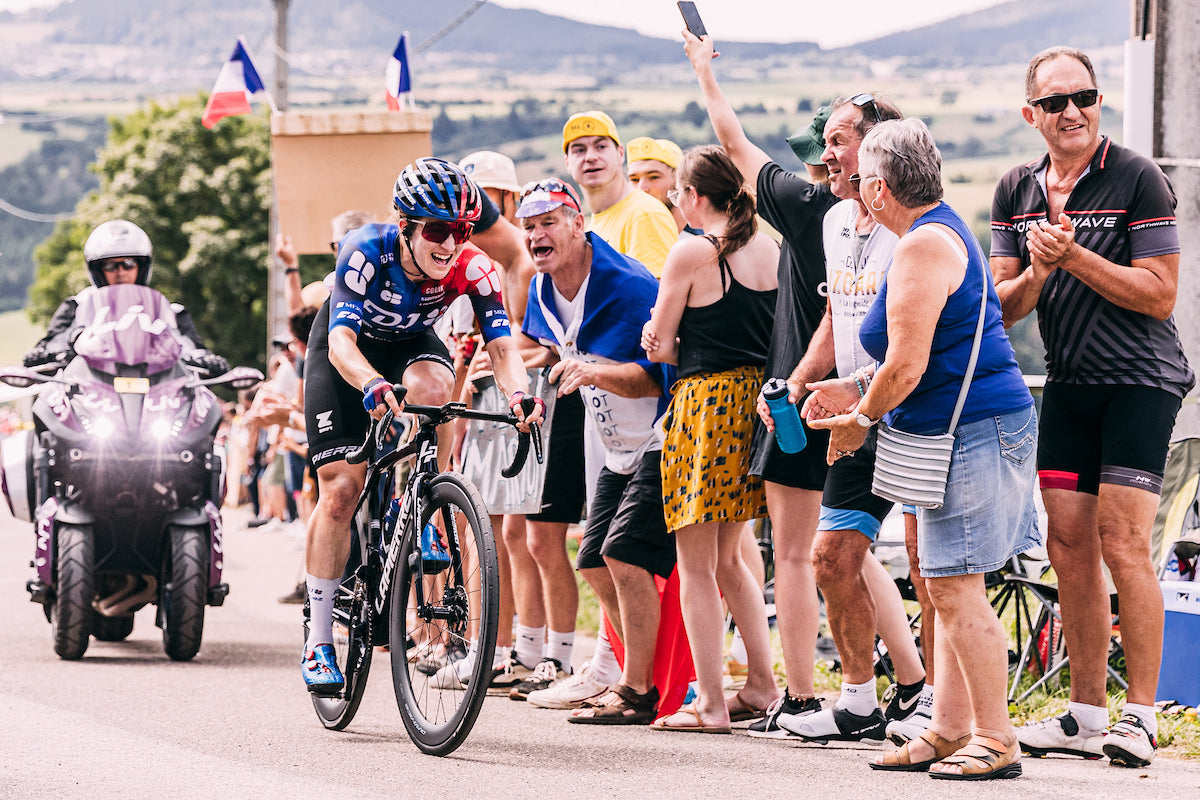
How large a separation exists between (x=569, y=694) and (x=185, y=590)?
7.76ft

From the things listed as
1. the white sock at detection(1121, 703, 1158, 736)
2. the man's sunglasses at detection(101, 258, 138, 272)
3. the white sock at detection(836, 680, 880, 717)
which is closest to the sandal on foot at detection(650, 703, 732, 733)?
the white sock at detection(836, 680, 880, 717)

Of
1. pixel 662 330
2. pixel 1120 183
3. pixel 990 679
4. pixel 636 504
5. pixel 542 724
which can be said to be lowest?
pixel 542 724

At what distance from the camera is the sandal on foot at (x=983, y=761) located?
479 cm

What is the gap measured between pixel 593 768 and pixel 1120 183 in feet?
9.06

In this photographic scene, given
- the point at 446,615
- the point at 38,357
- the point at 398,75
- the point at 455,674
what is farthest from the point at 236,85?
the point at 455,674

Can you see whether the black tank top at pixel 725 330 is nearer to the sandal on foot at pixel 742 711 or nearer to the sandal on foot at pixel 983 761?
the sandal on foot at pixel 742 711

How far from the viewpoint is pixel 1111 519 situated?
5262 millimetres

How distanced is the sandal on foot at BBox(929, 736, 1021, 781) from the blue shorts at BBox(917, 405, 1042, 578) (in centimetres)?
56

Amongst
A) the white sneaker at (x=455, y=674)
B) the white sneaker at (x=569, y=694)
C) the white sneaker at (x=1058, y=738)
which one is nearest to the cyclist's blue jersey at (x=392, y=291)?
the white sneaker at (x=455, y=674)

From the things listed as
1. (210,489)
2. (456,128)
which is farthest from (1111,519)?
(456,128)

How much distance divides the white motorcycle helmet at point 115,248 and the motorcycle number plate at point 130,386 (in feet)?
2.12

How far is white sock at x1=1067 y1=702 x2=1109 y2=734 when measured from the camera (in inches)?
213

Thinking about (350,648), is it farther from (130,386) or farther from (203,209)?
(203,209)

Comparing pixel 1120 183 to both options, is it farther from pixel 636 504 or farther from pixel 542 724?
pixel 542 724
